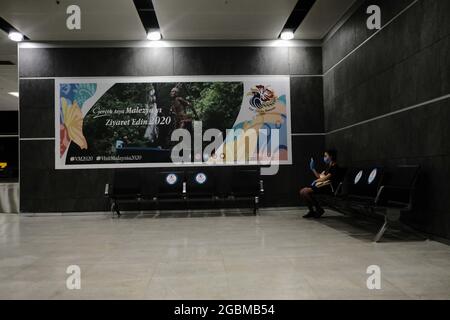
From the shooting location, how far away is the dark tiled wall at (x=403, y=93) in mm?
4898

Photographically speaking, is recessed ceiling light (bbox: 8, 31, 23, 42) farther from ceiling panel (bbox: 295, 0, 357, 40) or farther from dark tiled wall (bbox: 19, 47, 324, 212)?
ceiling panel (bbox: 295, 0, 357, 40)

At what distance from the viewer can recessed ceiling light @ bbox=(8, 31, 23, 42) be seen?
853 centimetres

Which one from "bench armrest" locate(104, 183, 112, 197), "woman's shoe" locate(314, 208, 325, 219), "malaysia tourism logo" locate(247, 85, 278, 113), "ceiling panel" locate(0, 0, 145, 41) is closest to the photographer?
"ceiling panel" locate(0, 0, 145, 41)

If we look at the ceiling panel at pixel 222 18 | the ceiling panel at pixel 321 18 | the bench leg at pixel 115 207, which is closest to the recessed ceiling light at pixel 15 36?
the ceiling panel at pixel 222 18

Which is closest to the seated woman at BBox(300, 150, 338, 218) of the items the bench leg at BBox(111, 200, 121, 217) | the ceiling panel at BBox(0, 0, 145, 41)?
the bench leg at BBox(111, 200, 121, 217)

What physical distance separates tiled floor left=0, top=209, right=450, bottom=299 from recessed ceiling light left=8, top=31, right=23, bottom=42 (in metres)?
4.20

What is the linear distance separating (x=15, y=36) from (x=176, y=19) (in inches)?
141

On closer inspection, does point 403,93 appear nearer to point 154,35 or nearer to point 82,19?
point 154,35

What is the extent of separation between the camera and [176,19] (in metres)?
8.05

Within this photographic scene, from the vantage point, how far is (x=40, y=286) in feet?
10.9

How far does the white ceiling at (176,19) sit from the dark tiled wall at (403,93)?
2.59ft

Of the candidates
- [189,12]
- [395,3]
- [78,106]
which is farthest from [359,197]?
[78,106]
